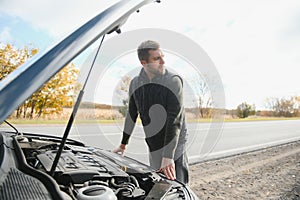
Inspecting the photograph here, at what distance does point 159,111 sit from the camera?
2230 millimetres

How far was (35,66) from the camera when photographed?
77 centimetres

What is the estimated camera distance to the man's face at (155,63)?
206 centimetres

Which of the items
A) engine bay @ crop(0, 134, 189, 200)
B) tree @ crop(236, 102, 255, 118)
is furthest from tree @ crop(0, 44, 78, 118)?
tree @ crop(236, 102, 255, 118)

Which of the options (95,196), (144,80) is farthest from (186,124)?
(95,196)

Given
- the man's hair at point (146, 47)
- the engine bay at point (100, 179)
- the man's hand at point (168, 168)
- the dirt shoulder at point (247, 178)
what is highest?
the man's hair at point (146, 47)

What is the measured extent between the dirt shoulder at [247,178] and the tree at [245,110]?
903 inches

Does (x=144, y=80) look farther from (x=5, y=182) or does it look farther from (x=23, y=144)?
(x=5, y=182)

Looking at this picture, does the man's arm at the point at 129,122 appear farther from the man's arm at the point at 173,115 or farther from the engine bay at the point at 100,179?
the engine bay at the point at 100,179

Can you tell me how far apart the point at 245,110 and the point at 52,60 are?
3090cm

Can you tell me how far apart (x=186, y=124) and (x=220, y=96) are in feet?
1.37

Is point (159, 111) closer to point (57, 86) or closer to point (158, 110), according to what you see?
point (158, 110)

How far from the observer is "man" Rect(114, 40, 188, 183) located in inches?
80.4

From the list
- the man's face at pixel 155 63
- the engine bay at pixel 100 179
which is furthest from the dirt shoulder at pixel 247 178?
the engine bay at pixel 100 179

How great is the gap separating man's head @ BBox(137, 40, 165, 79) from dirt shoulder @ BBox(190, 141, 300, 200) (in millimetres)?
2036
